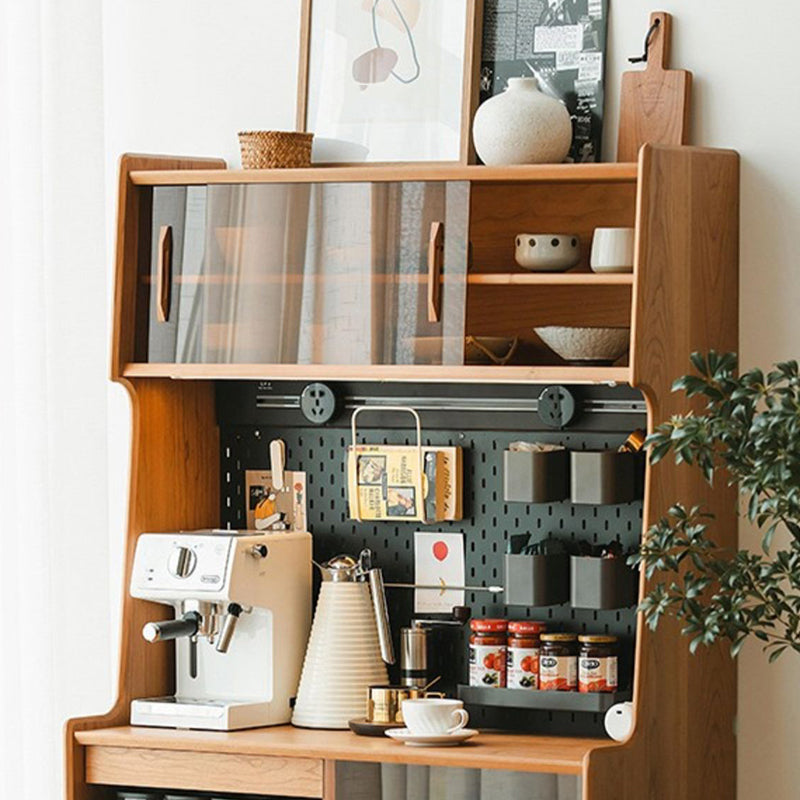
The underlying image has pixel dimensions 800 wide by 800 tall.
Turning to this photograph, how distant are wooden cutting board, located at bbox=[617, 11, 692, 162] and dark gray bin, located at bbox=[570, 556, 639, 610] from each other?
77 cm

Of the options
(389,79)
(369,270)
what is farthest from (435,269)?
(389,79)

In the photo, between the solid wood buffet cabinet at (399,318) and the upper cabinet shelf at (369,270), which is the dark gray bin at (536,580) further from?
the upper cabinet shelf at (369,270)

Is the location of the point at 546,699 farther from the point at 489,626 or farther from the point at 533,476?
the point at 533,476

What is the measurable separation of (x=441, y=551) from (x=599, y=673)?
1.38ft

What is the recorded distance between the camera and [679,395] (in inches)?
125

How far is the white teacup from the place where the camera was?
10.5ft

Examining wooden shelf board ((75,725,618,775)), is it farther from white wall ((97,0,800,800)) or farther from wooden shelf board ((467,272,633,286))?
wooden shelf board ((467,272,633,286))

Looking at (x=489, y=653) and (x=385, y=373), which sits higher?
→ (x=385, y=373)

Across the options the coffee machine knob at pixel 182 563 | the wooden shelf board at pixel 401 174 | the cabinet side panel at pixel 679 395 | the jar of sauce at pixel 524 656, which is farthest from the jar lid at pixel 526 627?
the wooden shelf board at pixel 401 174

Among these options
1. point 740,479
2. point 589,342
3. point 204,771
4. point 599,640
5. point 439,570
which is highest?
point 589,342

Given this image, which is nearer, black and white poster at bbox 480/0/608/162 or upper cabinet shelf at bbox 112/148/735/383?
upper cabinet shelf at bbox 112/148/735/383

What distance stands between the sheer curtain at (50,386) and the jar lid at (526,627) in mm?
950

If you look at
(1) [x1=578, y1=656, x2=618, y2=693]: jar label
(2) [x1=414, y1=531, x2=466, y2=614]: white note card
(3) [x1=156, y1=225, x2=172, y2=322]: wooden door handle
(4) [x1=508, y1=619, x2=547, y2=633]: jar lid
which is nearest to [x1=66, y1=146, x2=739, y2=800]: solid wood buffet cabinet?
(3) [x1=156, y1=225, x2=172, y2=322]: wooden door handle

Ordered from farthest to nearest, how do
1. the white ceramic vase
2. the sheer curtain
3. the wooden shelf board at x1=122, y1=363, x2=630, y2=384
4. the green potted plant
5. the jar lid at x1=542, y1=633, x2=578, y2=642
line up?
the sheer curtain → the jar lid at x1=542, y1=633, x2=578, y2=642 → the white ceramic vase → the wooden shelf board at x1=122, y1=363, x2=630, y2=384 → the green potted plant
